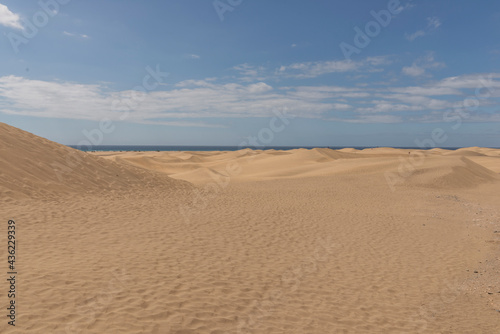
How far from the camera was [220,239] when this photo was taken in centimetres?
1221

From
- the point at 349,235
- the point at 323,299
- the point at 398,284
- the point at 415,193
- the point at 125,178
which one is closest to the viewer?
the point at 323,299

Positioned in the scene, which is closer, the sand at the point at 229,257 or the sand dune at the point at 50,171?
the sand at the point at 229,257

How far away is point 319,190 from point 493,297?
17383 millimetres

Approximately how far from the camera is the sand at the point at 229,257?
666 centimetres

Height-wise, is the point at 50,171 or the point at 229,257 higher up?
the point at 50,171

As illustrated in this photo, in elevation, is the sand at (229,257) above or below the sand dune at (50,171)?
below

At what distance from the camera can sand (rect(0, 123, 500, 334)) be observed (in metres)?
6.66

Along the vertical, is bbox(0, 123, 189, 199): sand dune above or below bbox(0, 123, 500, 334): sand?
above

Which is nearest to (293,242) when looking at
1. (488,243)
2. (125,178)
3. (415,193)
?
(488,243)

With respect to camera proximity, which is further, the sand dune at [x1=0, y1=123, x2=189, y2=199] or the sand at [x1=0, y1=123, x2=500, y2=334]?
the sand dune at [x1=0, y1=123, x2=189, y2=199]

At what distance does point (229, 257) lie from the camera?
10305mm

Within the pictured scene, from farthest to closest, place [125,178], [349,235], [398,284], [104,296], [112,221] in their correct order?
1. [125,178]
2. [349,235]
3. [112,221]
4. [398,284]
5. [104,296]

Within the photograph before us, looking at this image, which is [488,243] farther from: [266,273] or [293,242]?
[266,273]

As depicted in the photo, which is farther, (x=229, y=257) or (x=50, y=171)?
(x=50, y=171)
